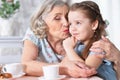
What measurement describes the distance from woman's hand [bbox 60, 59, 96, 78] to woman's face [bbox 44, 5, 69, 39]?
21 centimetres

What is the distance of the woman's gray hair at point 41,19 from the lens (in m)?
1.37

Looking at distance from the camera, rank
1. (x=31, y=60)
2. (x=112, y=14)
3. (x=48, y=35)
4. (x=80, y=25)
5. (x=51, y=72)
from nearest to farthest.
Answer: (x=51, y=72), (x=80, y=25), (x=31, y=60), (x=48, y=35), (x=112, y=14)

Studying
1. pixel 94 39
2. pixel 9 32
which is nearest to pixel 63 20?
pixel 94 39

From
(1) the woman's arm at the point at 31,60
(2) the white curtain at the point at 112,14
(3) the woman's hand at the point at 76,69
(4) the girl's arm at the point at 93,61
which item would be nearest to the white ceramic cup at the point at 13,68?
(1) the woman's arm at the point at 31,60

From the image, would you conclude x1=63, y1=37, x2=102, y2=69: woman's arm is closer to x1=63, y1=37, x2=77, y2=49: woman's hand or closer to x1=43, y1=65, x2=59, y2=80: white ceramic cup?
x1=63, y1=37, x2=77, y2=49: woman's hand

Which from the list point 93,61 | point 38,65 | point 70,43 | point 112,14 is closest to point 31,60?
point 38,65

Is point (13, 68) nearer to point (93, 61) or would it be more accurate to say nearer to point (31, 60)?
point (31, 60)

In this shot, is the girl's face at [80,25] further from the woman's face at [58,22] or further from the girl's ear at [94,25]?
the woman's face at [58,22]

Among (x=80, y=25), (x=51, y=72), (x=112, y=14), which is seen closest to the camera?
(x=51, y=72)

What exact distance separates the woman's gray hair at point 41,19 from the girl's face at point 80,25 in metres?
0.18

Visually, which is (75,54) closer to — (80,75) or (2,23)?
(80,75)

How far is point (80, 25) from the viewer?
119cm

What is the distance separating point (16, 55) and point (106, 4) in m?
0.75

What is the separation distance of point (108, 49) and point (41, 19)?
377 millimetres
